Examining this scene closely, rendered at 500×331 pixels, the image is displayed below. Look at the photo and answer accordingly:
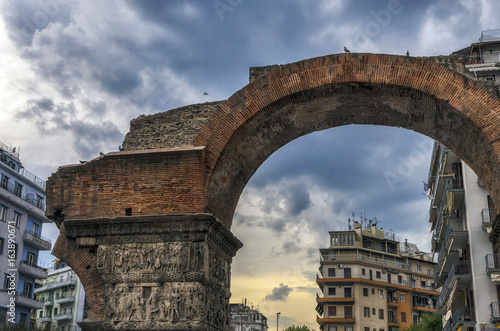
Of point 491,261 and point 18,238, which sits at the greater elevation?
point 18,238

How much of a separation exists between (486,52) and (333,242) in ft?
88.3

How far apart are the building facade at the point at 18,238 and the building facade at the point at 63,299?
1109cm

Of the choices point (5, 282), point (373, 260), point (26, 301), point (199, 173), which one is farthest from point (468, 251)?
point (373, 260)

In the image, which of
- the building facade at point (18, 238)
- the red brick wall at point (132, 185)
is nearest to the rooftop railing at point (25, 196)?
the building facade at point (18, 238)

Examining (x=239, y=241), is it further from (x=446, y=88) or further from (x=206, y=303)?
(x=446, y=88)

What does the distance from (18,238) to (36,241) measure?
48.6 inches

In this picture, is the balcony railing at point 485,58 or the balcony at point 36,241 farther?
the balcony at point 36,241

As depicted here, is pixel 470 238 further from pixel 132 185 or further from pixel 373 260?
pixel 373 260

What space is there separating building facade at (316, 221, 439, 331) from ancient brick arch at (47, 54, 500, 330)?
36.0 metres

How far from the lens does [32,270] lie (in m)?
29.7

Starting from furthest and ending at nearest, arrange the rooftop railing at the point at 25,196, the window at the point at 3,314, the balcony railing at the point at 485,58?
the rooftop railing at the point at 25,196 → the window at the point at 3,314 → the balcony railing at the point at 485,58

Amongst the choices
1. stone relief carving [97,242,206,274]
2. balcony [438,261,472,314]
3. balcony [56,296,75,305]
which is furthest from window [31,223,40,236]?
stone relief carving [97,242,206,274]

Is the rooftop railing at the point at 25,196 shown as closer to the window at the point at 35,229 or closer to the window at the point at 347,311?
the window at the point at 35,229

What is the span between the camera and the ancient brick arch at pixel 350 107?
8.13m
